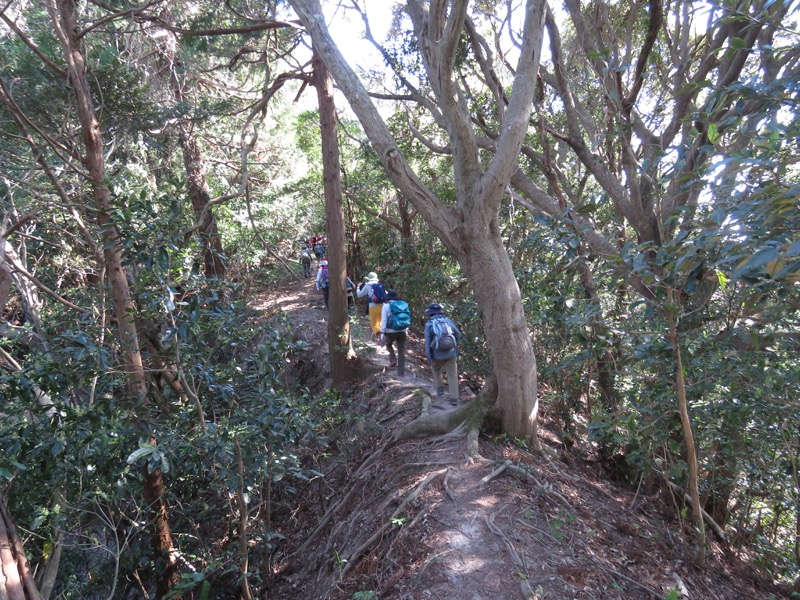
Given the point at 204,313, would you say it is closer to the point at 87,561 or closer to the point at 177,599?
the point at 177,599

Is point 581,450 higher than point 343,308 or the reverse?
the reverse

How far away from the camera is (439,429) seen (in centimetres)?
608

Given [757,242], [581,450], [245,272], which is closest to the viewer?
[757,242]

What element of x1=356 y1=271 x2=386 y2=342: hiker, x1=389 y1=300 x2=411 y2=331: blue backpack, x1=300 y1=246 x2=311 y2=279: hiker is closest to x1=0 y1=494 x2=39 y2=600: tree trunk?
x1=389 y1=300 x2=411 y2=331: blue backpack

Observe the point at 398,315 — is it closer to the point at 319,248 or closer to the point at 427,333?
the point at 427,333

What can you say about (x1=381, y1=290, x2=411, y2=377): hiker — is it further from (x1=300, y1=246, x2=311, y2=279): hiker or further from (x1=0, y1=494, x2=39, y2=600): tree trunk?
(x1=300, y1=246, x2=311, y2=279): hiker

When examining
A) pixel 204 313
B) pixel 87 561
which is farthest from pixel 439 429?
pixel 87 561

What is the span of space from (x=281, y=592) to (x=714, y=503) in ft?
16.9

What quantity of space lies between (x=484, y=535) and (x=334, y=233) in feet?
20.1

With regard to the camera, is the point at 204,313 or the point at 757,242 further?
the point at 204,313

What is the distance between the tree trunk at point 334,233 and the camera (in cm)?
901

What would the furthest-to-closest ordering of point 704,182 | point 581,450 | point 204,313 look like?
1. point 581,450
2. point 204,313
3. point 704,182

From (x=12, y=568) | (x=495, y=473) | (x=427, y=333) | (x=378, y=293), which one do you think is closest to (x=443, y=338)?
(x=427, y=333)

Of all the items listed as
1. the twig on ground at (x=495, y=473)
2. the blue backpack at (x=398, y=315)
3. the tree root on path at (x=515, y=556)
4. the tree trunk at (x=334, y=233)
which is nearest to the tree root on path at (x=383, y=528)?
the twig on ground at (x=495, y=473)
